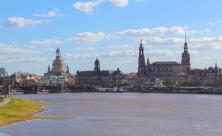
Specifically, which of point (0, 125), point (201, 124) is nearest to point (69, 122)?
point (0, 125)

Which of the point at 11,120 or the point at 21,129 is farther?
the point at 11,120

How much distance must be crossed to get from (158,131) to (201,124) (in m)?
10.9

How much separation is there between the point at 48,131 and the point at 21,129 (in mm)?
3363

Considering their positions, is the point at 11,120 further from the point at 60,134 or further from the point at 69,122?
the point at 60,134

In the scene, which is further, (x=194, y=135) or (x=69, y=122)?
(x=69, y=122)

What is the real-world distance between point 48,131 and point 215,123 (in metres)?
22.7

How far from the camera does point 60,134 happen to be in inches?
2239

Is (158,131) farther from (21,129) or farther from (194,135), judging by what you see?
(21,129)

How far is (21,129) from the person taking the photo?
61.1 metres

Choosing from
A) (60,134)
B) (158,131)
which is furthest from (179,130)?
(60,134)

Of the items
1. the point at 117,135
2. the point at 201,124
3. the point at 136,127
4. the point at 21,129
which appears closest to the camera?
the point at 117,135

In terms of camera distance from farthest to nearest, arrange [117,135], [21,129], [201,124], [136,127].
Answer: [201,124] → [136,127] → [21,129] → [117,135]

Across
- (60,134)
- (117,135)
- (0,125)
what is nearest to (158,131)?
(117,135)

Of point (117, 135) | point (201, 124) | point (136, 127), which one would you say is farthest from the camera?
point (201, 124)
